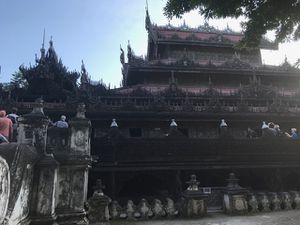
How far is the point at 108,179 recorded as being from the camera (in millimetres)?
13188

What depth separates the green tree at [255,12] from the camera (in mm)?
5266

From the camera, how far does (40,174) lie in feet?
19.6

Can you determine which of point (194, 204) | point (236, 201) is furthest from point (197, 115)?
point (194, 204)

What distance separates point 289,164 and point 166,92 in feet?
26.7

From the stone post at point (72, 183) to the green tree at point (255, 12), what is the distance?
3.97 meters

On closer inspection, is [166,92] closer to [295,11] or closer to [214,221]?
[214,221]

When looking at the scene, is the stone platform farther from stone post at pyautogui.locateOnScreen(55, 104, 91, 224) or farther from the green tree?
the green tree

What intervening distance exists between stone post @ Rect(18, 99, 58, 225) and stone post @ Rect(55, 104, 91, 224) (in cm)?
53

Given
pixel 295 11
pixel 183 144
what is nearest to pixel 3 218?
pixel 295 11

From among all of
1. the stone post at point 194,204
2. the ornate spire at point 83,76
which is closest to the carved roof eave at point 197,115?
the ornate spire at point 83,76

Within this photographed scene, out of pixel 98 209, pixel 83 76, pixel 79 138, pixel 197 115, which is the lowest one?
pixel 98 209

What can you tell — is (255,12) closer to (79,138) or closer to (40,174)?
(79,138)

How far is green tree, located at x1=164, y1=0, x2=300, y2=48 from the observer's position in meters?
5.27

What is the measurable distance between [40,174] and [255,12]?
18.1 ft
